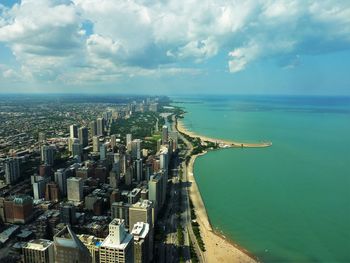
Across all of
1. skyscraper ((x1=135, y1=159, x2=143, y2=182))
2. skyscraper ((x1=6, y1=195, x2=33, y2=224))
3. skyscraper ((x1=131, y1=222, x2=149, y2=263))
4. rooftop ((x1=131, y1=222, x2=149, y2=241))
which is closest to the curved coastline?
skyscraper ((x1=131, y1=222, x2=149, y2=263))

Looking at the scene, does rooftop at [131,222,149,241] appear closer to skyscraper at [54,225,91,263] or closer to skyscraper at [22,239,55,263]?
skyscraper at [22,239,55,263]

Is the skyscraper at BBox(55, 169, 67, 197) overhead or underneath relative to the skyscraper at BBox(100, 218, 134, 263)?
underneath

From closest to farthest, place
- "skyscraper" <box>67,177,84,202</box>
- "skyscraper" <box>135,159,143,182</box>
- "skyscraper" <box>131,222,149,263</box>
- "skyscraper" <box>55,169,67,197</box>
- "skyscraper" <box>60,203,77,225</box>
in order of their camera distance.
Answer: "skyscraper" <box>131,222,149,263</box>
"skyscraper" <box>60,203,77,225</box>
"skyscraper" <box>67,177,84,202</box>
"skyscraper" <box>55,169,67,197</box>
"skyscraper" <box>135,159,143,182</box>

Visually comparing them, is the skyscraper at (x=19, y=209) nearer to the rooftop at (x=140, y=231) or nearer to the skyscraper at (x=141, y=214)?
the skyscraper at (x=141, y=214)

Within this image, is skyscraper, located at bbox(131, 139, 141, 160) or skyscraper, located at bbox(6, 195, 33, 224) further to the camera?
skyscraper, located at bbox(131, 139, 141, 160)

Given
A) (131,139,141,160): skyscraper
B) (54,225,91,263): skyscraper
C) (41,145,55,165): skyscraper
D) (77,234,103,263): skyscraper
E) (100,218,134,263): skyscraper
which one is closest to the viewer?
(54,225,91,263): skyscraper

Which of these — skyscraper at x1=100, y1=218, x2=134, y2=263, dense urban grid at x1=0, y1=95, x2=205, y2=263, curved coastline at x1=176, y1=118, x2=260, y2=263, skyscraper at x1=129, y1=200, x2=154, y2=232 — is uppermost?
skyscraper at x1=100, y1=218, x2=134, y2=263

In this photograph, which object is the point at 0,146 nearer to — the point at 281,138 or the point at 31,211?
the point at 31,211

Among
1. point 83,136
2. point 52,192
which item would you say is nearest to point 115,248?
point 52,192

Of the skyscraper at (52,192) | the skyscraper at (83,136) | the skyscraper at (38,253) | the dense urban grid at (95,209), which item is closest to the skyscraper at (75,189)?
the dense urban grid at (95,209)
